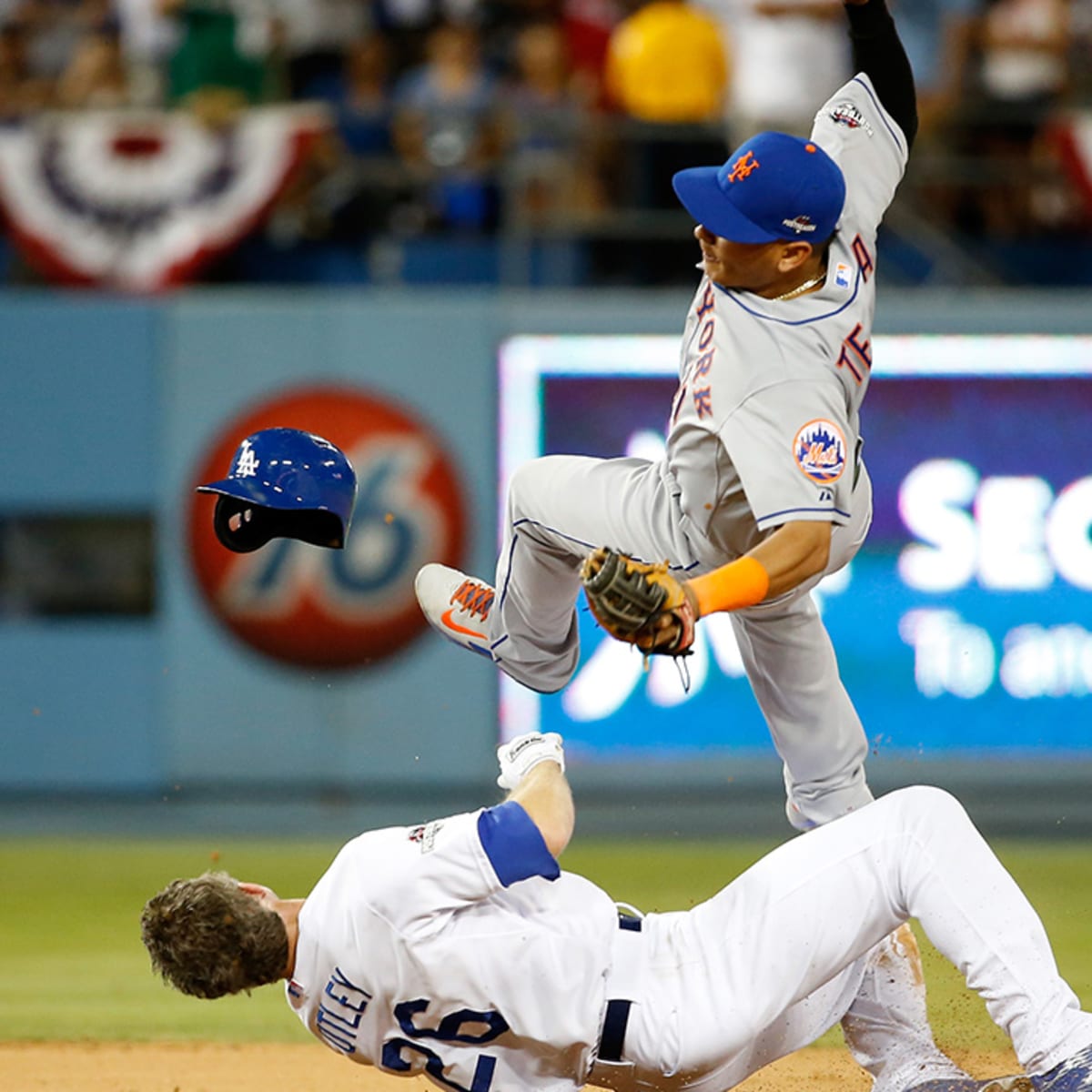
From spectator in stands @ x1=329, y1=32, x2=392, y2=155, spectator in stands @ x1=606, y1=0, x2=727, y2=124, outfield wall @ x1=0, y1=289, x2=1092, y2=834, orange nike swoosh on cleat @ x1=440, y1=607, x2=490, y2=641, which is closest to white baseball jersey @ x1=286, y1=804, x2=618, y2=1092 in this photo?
orange nike swoosh on cleat @ x1=440, y1=607, x2=490, y2=641

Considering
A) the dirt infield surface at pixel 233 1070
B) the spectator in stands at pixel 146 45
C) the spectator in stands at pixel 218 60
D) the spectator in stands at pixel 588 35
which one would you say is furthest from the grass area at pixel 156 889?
the spectator in stands at pixel 588 35

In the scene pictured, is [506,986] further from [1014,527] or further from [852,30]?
[1014,527]

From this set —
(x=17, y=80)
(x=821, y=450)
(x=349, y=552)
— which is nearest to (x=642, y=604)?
(x=821, y=450)

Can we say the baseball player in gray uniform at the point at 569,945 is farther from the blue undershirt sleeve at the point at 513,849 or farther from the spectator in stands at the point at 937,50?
the spectator in stands at the point at 937,50

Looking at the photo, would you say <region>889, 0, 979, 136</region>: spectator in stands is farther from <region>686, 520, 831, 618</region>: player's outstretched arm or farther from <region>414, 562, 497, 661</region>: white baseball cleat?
<region>686, 520, 831, 618</region>: player's outstretched arm

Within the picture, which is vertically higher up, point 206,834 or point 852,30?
point 852,30

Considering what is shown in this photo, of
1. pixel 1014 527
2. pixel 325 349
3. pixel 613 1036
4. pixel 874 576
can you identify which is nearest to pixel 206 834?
pixel 325 349

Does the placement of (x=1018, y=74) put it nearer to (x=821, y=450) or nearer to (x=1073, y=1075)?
(x=821, y=450)
